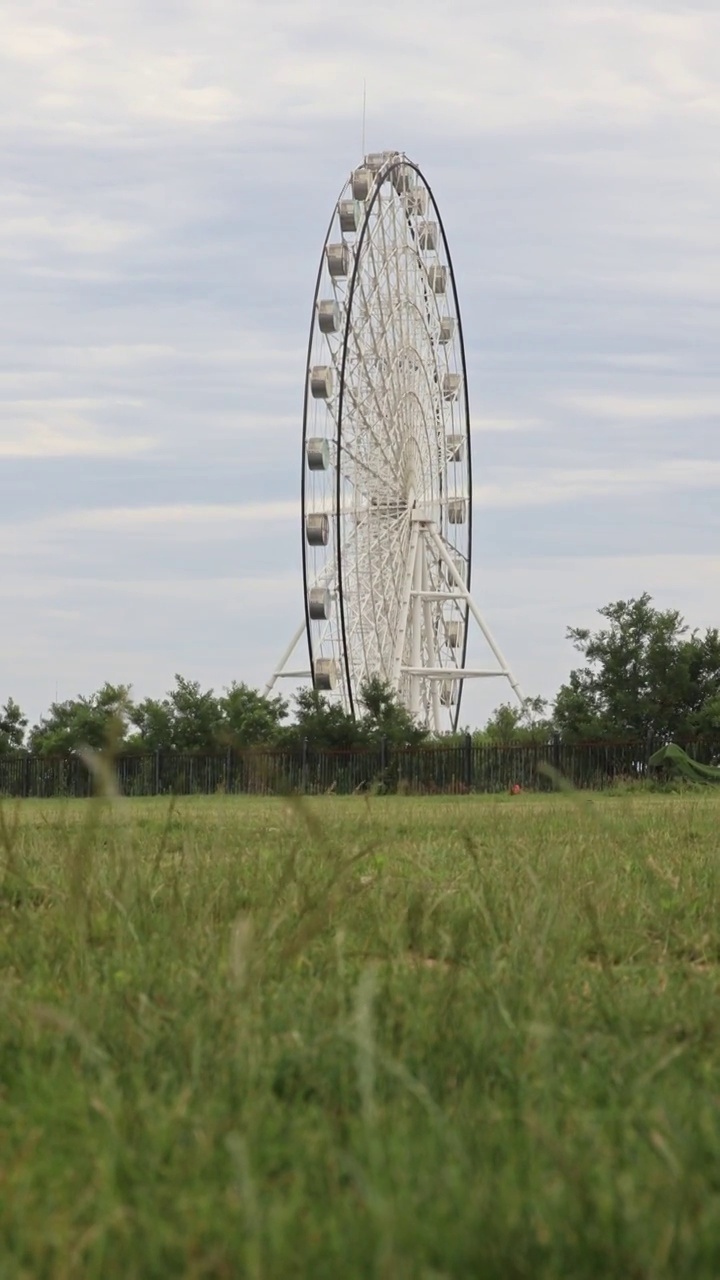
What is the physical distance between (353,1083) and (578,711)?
1571 inches

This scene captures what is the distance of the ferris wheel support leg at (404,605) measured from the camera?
47.1 metres

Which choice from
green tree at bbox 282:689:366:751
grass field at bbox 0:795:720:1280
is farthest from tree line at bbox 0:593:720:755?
grass field at bbox 0:795:720:1280

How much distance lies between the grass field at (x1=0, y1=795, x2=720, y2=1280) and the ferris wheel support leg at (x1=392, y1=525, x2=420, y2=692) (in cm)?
4133

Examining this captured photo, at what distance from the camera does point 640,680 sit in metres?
42.8

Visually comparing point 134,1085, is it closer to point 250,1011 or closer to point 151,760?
point 250,1011

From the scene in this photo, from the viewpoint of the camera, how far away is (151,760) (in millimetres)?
42000

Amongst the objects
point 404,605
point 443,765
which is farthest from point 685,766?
point 404,605

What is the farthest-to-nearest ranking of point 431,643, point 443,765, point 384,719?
point 431,643 < point 384,719 < point 443,765

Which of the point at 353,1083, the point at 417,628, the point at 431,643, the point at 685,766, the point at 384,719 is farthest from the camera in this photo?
the point at 431,643

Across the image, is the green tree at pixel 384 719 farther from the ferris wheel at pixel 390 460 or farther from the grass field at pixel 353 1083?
the grass field at pixel 353 1083

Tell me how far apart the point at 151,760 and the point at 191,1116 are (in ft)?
130

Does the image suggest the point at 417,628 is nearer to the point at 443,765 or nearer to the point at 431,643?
the point at 431,643

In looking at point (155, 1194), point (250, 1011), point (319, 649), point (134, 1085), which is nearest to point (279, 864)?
point (250, 1011)

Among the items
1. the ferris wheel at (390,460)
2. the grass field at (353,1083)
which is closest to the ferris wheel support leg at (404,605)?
the ferris wheel at (390,460)
